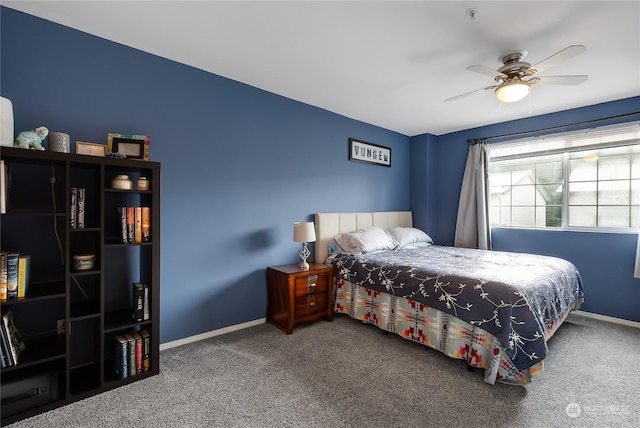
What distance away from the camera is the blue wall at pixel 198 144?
2053 mm

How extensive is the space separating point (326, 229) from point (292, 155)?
0.95m

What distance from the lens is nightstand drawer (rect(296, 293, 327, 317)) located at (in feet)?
9.82

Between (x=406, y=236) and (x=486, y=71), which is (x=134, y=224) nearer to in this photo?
(x=486, y=71)

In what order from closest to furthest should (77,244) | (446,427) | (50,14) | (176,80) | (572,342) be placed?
1. (446,427)
2. (50,14)
3. (77,244)
4. (176,80)
5. (572,342)

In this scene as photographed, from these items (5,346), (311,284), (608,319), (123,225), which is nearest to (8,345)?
(5,346)

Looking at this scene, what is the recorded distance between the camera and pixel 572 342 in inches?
110

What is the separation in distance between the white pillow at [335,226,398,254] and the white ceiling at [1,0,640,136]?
5.16 feet

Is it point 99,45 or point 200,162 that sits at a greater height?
point 99,45

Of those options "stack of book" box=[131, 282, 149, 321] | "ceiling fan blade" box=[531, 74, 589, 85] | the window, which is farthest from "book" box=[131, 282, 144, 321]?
the window

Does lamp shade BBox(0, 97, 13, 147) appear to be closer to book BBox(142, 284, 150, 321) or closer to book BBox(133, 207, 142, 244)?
book BBox(133, 207, 142, 244)

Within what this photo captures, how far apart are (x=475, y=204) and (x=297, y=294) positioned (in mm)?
2931

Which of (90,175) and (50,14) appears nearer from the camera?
(50,14)

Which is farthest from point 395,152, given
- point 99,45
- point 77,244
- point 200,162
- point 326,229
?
point 77,244

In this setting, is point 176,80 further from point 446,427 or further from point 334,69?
point 446,427
